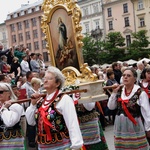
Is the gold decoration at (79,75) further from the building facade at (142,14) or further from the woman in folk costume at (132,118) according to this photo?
the building facade at (142,14)

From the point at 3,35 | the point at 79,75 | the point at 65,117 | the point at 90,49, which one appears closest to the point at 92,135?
the point at 79,75

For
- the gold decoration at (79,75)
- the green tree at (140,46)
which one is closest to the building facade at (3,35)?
the green tree at (140,46)

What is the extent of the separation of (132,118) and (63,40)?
248cm

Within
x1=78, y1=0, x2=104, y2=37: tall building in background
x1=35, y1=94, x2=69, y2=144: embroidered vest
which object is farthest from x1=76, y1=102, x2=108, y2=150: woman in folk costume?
x1=78, y1=0, x2=104, y2=37: tall building in background

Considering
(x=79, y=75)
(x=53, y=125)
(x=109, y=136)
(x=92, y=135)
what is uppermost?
(x=79, y=75)

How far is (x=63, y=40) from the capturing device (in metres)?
7.16

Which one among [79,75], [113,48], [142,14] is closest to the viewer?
[79,75]

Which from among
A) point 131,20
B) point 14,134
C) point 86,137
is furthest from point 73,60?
point 131,20

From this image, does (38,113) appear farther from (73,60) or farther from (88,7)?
(88,7)

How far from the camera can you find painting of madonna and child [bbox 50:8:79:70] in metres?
6.95

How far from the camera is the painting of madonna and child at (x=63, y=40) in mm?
6946

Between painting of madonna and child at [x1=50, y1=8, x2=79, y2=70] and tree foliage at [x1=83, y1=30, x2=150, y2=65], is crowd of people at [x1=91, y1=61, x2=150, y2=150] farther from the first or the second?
tree foliage at [x1=83, y1=30, x2=150, y2=65]

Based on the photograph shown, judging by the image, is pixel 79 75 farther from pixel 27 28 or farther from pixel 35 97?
pixel 27 28

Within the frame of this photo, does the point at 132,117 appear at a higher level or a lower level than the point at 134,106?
lower
